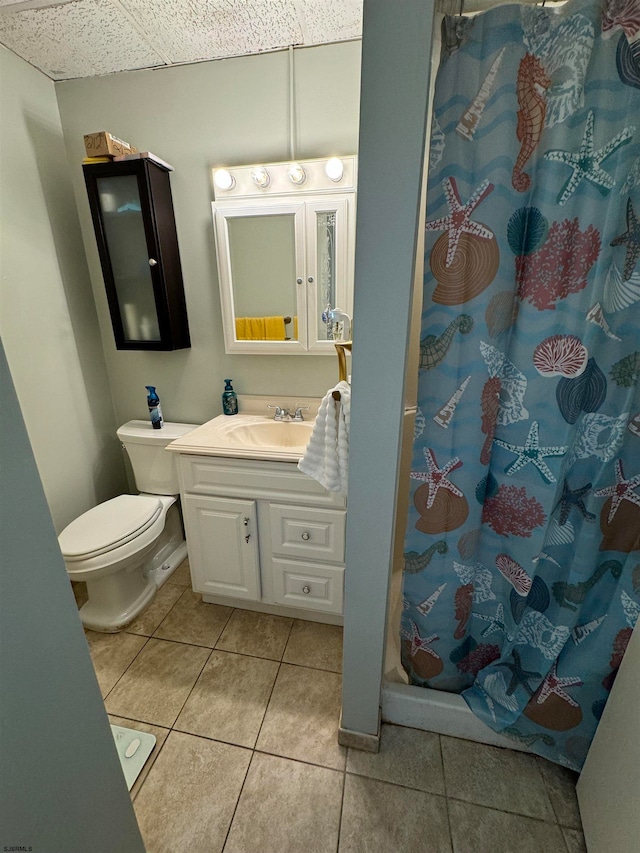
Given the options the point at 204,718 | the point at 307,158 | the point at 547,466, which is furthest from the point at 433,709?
the point at 307,158

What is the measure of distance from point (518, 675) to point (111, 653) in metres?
1.54

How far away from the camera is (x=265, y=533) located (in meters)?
1.47

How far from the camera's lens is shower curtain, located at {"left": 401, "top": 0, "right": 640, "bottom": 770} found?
2.32 feet

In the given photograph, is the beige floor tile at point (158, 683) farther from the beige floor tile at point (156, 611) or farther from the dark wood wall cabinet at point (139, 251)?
the dark wood wall cabinet at point (139, 251)

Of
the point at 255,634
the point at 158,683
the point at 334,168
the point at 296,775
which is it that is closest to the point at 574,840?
the point at 296,775

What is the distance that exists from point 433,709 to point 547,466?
894 mm

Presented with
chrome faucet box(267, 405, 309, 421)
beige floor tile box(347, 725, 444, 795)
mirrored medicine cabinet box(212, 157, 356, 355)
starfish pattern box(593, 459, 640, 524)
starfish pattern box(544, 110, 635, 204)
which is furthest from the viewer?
chrome faucet box(267, 405, 309, 421)

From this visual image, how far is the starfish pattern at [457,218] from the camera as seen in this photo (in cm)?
78

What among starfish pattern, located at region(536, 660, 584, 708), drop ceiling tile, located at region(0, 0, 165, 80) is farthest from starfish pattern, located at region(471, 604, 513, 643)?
drop ceiling tile, located at region(0, 0, 165, 80)

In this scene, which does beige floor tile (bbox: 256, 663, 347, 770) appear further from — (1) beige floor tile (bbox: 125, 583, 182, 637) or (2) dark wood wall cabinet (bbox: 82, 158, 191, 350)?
(2) dark wood wall cabinet (bbox: 82, 158, 191, 350)

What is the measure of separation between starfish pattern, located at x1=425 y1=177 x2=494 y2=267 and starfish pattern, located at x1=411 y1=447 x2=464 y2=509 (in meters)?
0.50

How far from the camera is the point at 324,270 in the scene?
1529mm

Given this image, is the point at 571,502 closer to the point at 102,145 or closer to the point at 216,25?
the point at 216,25

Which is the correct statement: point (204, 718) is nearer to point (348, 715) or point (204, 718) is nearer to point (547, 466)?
point (348, 715)
